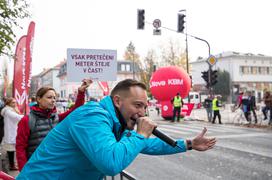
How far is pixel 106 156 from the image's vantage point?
65.0 inches

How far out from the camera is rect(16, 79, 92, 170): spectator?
3.68 meters

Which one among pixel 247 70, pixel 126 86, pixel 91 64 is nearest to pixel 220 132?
pixel 91 64

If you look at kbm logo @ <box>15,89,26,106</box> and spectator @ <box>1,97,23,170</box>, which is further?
kbm logo @ <box>15,89,26,106</box>

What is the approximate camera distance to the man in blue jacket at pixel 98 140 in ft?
5.53

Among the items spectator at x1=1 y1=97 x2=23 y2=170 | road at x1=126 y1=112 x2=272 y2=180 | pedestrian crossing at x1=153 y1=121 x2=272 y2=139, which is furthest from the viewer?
pedestrian crossing at x1=153 y1=121 x2=272 y2=139

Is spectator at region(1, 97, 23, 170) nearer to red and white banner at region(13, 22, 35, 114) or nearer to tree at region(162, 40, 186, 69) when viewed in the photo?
red and white banner at region(13, 22, 35, 114)

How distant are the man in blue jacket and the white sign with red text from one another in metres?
3.99

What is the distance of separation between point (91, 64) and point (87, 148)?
4.50 metres

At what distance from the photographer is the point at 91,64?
6.11m

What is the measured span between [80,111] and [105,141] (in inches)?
10.4

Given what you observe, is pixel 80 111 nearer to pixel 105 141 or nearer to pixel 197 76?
pixel 105 141

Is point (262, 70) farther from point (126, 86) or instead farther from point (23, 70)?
point (126, 86)

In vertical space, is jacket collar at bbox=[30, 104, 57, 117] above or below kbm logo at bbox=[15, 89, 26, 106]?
below

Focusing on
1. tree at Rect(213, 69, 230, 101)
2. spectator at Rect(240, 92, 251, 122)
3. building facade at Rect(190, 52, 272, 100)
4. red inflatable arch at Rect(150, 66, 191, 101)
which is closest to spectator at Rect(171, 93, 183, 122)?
red inflatable arch at Rect(150, 66, 191, 101)
